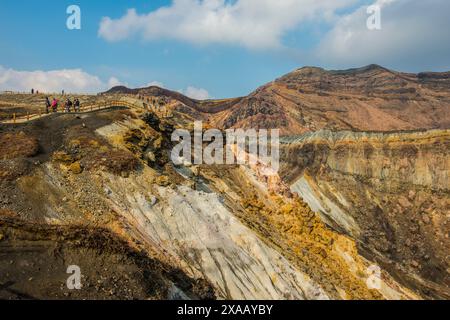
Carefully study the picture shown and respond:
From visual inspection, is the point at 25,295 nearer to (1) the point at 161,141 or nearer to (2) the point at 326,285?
(2) the point at 326,285

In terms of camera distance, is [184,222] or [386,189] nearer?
[184,222]

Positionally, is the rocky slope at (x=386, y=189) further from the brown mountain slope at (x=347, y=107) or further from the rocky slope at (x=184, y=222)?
the brown mountain slope at (x=347, y=107)

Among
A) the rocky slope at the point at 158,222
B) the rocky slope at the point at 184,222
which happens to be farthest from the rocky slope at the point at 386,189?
the rocky slope at the point at 158,222

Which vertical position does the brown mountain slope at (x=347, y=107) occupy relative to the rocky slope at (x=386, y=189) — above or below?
above

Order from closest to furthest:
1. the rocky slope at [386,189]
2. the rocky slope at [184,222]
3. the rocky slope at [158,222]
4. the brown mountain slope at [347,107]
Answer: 1. the rocky slope at [184,222]
2. the rocky slope at [158,222]
3. the rocky slope at [386,189]
4. the brown mountain slope at [347,107]

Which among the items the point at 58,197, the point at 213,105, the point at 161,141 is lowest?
the point at 58,197

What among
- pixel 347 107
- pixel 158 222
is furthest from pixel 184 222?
pixel 347 107

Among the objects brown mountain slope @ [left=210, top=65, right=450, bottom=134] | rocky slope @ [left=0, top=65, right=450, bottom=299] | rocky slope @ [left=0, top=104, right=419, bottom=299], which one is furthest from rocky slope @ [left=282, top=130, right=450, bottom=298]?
brown mountain slope @ [left=210, top=65, right=450, bottom=134]

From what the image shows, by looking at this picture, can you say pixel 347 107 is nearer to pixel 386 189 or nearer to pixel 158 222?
pixel 386 189
